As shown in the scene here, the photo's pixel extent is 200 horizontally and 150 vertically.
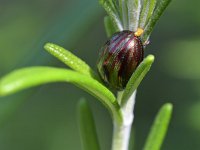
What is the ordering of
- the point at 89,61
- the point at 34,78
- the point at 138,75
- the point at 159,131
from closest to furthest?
the point at 34,78, the point at 138,75, the point at 159,131, the point at 89,61

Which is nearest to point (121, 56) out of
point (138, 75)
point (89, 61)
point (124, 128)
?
point (138, 75)

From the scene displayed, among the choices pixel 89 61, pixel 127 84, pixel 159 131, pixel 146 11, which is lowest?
pixel 89 61

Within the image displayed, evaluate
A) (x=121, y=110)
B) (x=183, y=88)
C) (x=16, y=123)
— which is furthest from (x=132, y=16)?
(x=16, y=123)

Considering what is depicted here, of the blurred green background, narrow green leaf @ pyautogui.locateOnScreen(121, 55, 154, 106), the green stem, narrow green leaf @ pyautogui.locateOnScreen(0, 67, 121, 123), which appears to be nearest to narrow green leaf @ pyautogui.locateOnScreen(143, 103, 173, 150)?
the green stem

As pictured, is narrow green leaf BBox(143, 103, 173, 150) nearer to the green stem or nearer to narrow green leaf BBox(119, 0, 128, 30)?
the green stem

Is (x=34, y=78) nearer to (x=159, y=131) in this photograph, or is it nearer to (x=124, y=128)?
(x=124, y=128)
